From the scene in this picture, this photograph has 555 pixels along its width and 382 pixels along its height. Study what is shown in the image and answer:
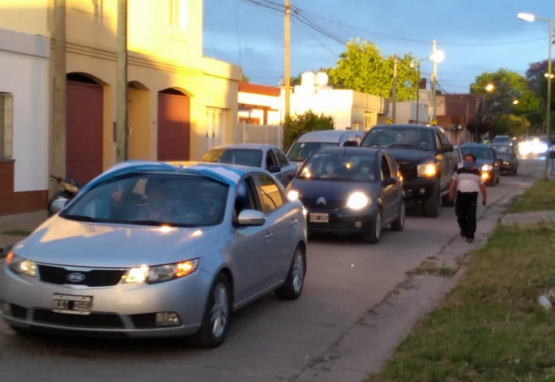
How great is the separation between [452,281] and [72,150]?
434 inches

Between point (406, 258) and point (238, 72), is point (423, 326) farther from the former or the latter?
point (238, 72)

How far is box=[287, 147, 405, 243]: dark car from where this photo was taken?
1510 centimetres

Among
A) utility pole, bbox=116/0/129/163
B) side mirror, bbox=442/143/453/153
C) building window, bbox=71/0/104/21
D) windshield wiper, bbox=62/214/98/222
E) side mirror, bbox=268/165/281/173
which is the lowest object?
side mirror, bbox=268/165/281/173

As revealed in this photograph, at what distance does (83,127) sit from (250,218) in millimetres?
13244

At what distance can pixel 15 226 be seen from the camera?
16547 mm

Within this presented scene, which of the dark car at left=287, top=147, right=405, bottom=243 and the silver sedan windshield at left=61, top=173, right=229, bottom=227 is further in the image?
the dark car at left=287, top=147, right=405, bottom=243

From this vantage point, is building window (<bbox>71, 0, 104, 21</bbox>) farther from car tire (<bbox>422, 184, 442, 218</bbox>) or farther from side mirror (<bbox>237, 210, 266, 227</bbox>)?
side mirror (<bbox>237, 210, 266, 227</bbox>)

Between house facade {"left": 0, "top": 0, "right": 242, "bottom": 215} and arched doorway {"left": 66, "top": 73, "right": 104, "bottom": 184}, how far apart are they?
0.02 m

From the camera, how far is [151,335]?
285 inches

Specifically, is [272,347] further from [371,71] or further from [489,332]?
[371,71]

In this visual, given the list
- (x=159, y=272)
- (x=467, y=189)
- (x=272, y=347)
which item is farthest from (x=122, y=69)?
(x=159, y=272)

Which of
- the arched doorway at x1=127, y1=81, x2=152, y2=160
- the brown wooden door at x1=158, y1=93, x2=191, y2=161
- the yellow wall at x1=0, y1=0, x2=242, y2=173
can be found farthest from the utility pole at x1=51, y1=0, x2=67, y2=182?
the brown wooden door at x1=158, y1=93, x2=191, y2=161

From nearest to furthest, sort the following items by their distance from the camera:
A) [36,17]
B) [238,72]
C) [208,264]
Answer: [208,264], [36,17], [238,72]

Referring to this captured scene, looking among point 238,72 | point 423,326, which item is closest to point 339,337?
point 423,326
